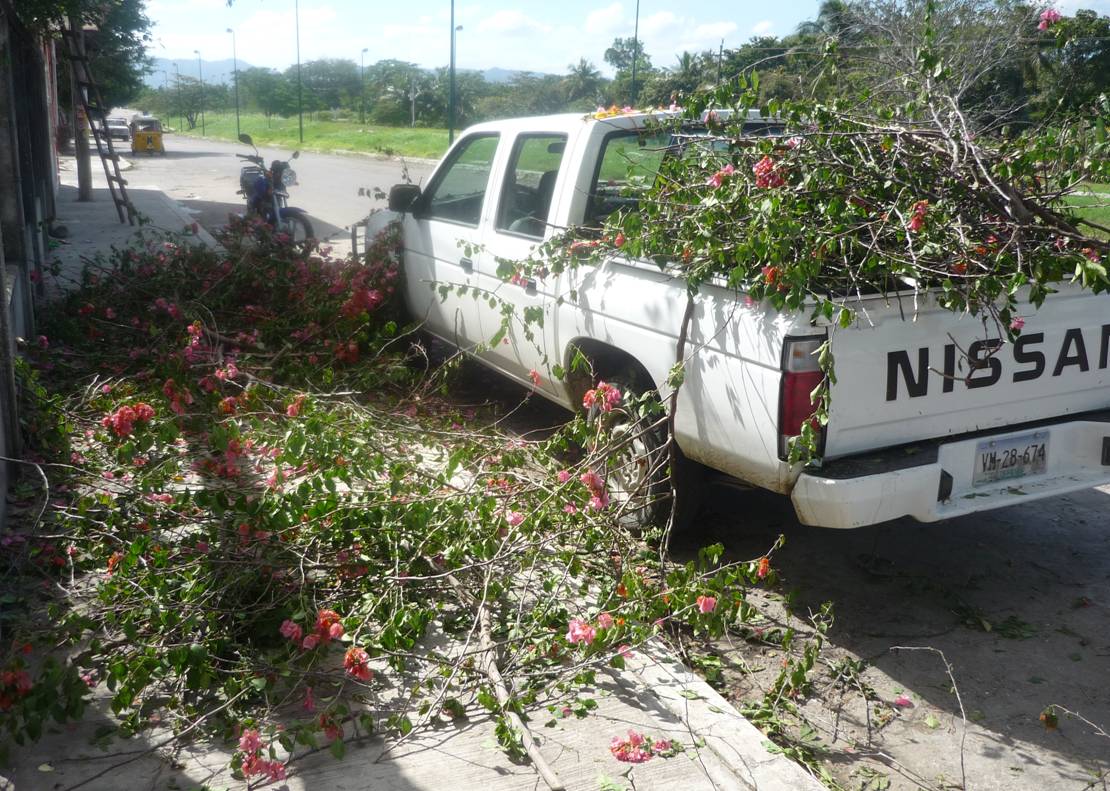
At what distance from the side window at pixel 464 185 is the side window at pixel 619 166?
3.32 ft

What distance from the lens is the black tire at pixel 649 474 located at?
4590mm

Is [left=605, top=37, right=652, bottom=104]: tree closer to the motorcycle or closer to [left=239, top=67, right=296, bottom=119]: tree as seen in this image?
the motorcycle

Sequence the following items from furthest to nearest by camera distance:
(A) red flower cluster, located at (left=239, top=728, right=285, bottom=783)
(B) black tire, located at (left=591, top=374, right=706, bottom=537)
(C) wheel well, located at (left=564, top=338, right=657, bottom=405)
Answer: (C) wheel well, located at (left=564, top=338, right=657, bottom=405) < (B) black tire, located at (left=591, top=374, right=706, bottom=537) < (A) red flower cluster, located at (left=239, top=728, right=285, bottom=783)

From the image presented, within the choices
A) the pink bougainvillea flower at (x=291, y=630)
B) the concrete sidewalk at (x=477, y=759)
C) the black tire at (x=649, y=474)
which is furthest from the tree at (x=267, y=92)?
the concrete sidewalk at (x=477, y=759)

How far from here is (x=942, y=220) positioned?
4.08 metres

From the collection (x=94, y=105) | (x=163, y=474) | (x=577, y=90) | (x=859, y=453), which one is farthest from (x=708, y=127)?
(x=577, y=90)

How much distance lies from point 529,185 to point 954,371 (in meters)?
2.76

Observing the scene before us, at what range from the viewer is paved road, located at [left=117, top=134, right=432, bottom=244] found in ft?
64.0

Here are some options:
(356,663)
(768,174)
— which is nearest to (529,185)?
(768,174)

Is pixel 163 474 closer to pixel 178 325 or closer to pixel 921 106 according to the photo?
pixel 178 325

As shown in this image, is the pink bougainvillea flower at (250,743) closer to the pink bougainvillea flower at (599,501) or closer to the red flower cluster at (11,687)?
the red flower cluster at (11,687)

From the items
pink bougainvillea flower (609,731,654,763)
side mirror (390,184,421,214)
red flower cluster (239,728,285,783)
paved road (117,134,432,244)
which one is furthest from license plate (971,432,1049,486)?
paved road (117,134,432,244)

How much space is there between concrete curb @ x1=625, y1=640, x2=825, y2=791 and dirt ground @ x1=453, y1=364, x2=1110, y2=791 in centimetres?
17

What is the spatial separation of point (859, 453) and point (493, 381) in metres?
4.14
